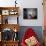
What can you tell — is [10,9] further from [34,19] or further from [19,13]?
[34,19]

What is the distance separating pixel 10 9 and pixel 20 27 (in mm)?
728

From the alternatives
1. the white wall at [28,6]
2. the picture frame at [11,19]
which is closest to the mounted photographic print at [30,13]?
the white wall at [28,6]

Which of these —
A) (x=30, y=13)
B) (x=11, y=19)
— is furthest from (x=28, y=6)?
(x=11, y=19)

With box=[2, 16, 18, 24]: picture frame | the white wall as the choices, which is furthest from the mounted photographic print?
box=[2, 16, 18, 24]: picture frame

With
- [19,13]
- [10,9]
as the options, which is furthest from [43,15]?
[10,9]

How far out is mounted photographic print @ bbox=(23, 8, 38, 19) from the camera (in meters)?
5.45

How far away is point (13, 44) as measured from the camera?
532 cm

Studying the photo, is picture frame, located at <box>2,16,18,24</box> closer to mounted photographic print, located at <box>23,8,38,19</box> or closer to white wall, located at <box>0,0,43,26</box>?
white wall, located at <box>0,0,43,26</box>

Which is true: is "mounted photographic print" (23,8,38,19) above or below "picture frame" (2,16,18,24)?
above

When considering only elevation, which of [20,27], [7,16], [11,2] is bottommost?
[20,27]

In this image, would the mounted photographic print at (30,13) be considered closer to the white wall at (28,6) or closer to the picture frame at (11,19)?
the white wall at (28,6)

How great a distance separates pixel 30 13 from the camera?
5461 millimetres

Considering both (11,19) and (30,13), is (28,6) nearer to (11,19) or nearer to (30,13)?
(30,13)

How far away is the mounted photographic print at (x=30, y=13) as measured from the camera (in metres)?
5.45
